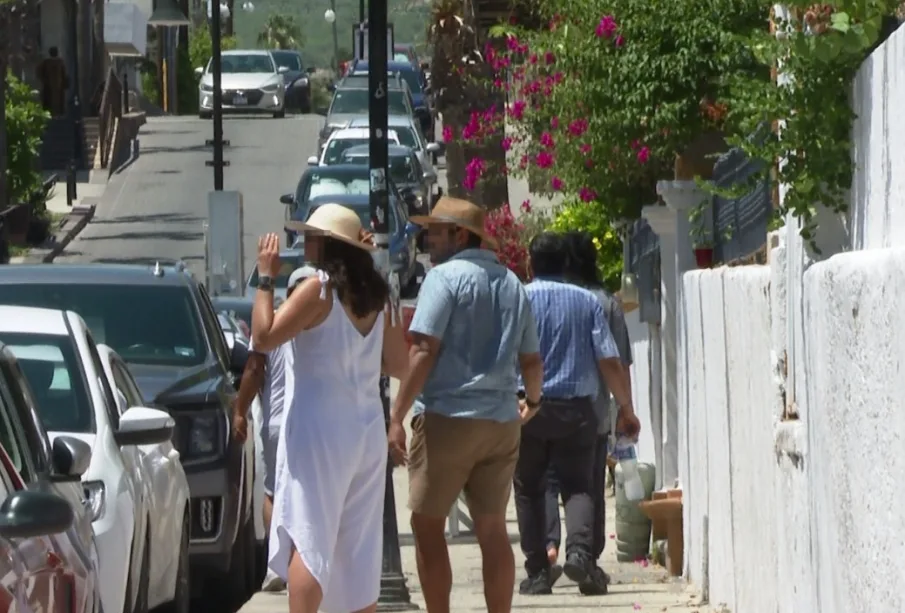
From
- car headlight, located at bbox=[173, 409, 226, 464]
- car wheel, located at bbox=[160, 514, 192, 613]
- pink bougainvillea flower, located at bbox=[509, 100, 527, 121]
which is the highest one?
pink bougainvillea flower, located at bbox=[509, 100, 527, 121]

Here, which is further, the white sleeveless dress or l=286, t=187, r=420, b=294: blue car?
l=286, t=187, r=420, b=294: blue car

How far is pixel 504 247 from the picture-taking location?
689 inches

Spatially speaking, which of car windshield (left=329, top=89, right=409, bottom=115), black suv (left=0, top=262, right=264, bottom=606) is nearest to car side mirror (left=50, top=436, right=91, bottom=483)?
black suv (left=0, top=262, right=264, bottom=606)

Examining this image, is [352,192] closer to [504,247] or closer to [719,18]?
[504,247]

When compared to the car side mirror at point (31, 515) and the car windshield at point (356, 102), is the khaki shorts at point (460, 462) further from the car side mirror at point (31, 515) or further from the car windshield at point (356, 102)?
the car windshield at point (356, 102)

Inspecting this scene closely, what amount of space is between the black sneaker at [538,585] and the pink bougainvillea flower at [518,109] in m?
3.98

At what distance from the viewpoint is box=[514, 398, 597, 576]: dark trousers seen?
32.4ft

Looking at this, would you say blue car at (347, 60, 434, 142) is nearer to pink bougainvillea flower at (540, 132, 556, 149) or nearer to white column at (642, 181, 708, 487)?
pink bougainvillea flower at (540, 132, 556, 149)

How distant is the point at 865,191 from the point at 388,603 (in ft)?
13.5

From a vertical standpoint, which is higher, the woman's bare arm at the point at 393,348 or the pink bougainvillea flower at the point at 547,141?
the pink bougainvillea flower at the point at 547,141

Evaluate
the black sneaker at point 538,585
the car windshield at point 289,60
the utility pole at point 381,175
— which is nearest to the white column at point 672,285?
the black sneaker at point 538,585

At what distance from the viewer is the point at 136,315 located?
1081 cm

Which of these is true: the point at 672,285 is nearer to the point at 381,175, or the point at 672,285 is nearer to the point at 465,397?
the point at 381,175

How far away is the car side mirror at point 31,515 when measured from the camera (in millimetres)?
4598
